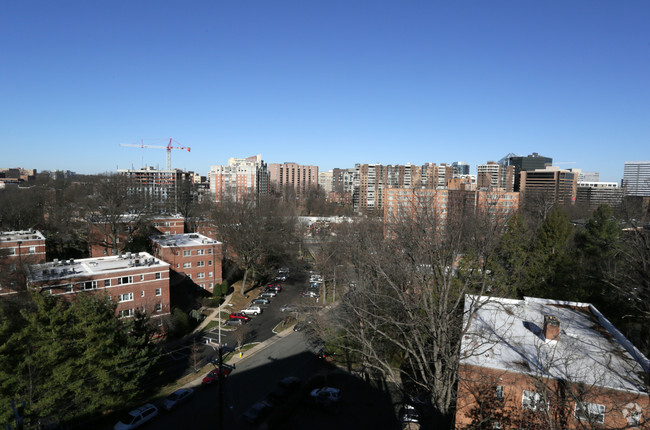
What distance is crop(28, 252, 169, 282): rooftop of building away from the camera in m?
19.3

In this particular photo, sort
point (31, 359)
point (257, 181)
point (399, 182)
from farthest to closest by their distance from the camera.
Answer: point (257, 181)
point (399, 182)
point (31, 359)

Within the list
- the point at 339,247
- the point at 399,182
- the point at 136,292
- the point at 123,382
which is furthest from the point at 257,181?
the point at 123,382

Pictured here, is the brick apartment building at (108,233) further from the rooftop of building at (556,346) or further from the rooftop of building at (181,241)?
the rooftop of building at (556,346)

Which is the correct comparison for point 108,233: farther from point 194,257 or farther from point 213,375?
point 213,375

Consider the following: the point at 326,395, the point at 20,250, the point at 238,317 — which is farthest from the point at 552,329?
the point at 20,250

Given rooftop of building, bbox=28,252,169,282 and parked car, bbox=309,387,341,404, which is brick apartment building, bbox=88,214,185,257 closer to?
rooftop of building, bbox=28,252,169,282

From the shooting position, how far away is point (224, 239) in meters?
33.7

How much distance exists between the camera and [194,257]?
2861 cm

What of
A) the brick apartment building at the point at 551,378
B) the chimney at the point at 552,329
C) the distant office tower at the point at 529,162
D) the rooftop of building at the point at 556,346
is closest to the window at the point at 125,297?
the rooftop of building at the point at 556,346

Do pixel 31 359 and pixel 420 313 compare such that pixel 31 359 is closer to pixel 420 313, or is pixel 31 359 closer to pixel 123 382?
pixel 123 382

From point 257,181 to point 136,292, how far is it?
75.5 m

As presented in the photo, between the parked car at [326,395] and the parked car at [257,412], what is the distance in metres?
1.85

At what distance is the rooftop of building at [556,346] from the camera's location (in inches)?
364

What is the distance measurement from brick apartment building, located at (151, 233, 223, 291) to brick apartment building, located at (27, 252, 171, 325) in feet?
13.1
